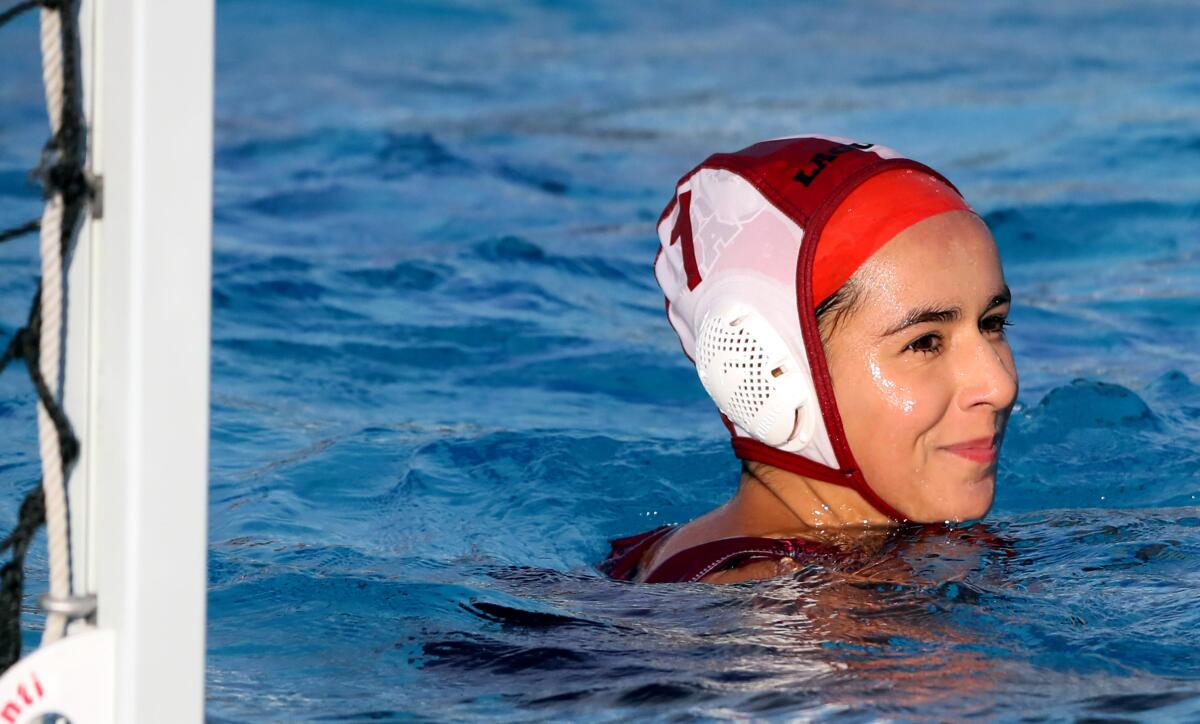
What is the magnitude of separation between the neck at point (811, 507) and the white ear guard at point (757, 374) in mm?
193

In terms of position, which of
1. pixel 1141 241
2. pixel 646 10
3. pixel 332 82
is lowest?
pixel 1141 241

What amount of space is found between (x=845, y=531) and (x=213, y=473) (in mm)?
2609

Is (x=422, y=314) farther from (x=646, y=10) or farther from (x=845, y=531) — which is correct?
(x=646, y=10)

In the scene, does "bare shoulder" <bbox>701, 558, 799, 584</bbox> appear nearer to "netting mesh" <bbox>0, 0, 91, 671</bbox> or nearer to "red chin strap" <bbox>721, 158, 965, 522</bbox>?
"red chin strap" <bbox>721, 158, 965, 522</bbox>

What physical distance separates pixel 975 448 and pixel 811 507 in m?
0.42

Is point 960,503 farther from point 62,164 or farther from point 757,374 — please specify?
point 62,164

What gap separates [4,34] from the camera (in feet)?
45.4

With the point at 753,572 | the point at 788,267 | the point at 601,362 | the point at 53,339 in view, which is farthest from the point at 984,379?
the point at 601,362

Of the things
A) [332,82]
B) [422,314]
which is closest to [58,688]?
[422,314]

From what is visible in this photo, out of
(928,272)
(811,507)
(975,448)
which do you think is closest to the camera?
(928,272)

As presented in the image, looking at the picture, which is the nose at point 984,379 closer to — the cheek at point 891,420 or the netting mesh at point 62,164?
the cheek at point 891,420

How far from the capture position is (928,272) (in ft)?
11.3

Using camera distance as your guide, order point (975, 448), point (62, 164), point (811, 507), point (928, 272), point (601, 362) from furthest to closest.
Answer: point (601, 362)
point (811, 507)
point (975, 448)
point (928, 272)
point (62, 164)

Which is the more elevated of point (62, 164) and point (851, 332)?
point (62, 164)
